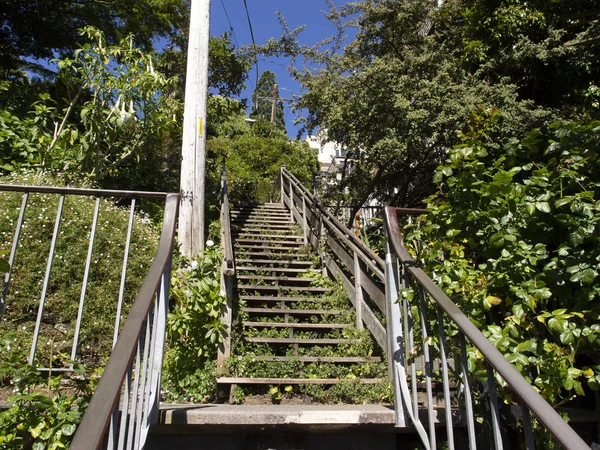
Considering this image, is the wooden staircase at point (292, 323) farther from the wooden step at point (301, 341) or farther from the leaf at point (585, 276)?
the leaf at point (585, 276)

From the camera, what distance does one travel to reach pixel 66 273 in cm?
493

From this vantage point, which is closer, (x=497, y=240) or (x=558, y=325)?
(x=558, y=325)

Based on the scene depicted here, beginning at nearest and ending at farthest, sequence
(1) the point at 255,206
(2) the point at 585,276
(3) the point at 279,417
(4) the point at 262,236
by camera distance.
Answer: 1. (2) the point at 585,276
2. (3) the point at 279,417
3. (4) the point at 262,236
4. (1) the point at 255,206

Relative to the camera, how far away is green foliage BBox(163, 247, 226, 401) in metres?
4.04

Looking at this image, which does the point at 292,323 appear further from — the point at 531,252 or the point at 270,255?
the point at 531,252

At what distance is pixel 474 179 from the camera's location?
263 cm

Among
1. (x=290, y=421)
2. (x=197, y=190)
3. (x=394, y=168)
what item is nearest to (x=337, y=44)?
(x=394, y=168)

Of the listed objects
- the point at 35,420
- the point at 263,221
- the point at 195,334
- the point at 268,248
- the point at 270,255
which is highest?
the point at 263,221

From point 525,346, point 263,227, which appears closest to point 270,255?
point 263,227

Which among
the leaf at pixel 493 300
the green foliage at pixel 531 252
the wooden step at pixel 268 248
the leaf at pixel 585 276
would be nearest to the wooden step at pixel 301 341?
the green foliage at pixel 531 252

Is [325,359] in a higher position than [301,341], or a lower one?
lower

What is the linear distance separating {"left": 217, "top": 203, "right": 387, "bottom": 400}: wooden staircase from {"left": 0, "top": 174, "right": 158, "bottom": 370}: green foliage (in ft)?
4.38

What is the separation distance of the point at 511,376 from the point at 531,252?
42.7 inches

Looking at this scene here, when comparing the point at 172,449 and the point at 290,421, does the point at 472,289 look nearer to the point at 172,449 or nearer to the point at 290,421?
the point at 290,421
